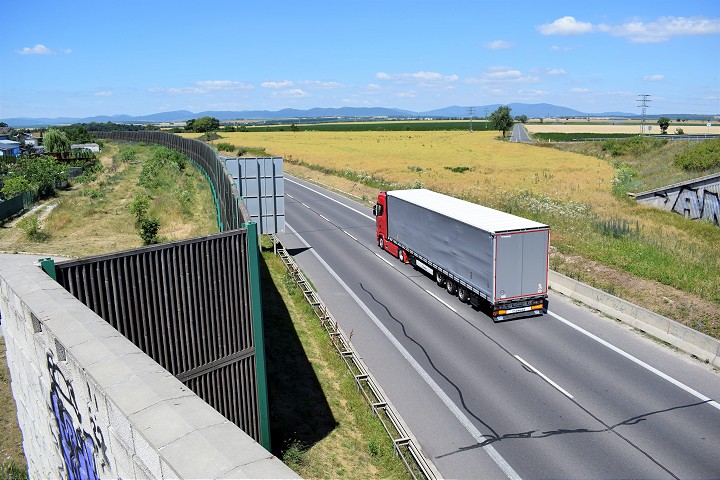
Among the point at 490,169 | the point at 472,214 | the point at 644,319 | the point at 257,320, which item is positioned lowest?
the point at 644,319

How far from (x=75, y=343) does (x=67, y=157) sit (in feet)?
290

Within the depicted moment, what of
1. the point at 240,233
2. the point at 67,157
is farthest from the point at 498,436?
the point at 67,157

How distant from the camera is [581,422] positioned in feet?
43.8

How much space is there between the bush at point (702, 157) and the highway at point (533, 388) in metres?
40.2

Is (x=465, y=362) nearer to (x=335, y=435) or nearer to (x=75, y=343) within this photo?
(x=335, y=435)

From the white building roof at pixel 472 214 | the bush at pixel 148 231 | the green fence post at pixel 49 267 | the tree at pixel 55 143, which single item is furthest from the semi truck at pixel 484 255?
the tree at pixel 55 143

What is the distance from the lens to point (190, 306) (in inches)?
382

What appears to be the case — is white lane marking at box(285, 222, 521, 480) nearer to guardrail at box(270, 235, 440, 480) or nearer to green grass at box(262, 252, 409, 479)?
guardrail at box(270, 235, 440, 480)

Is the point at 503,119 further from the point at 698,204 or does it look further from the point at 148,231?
the point at 148,231

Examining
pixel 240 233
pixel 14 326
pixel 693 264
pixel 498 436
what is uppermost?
pixel 240 233

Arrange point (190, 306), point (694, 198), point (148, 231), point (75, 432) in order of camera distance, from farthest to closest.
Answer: point (694, 198) → point (148, 231) → point (190, 306) → point (75, 432)

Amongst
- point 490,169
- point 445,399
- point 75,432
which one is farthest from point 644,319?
point 490,169

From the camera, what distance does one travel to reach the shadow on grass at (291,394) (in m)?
12.6

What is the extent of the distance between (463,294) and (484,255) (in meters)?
2.68
